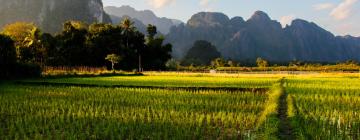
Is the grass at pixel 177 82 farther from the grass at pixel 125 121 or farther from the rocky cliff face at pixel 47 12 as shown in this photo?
the rocky cliff face at pixel 47 12

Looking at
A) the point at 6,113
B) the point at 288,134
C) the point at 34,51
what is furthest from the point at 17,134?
the point at 34,51

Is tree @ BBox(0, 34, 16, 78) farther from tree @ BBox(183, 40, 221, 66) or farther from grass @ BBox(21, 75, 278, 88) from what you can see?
tree @ BBox(183, 40, 221, 66)

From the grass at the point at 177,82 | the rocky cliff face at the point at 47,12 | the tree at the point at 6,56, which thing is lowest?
the grass at the point at 177,82

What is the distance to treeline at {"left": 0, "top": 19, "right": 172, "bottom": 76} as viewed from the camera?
66500 mm

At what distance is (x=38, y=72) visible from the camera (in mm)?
43156

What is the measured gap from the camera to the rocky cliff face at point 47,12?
170 metres

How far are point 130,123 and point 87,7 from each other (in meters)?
171

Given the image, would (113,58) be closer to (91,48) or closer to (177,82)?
(91,48)

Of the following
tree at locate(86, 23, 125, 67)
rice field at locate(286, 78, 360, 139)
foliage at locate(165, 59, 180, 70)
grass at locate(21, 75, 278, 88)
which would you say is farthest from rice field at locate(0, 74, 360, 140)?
foliage at locate(165, 59, 180, 70)

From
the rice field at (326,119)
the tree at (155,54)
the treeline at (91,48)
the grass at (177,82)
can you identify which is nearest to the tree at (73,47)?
the treeline at (91,48)

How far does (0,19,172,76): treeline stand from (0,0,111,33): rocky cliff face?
94751mm

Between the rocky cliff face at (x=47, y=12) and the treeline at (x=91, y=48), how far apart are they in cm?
9475

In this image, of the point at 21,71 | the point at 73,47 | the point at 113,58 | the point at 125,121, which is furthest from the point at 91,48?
the point at 125,121

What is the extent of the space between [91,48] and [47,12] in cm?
10881
